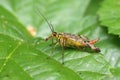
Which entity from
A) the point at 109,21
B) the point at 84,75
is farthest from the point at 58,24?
the point at 84,75

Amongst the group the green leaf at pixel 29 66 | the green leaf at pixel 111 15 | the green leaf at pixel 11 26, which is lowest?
the green leaf at pixel 29 66

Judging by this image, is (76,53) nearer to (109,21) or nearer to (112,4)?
(109,21)

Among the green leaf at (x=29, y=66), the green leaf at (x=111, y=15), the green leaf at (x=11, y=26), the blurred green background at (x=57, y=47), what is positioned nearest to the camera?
the green leaf at (x=29, y=66)

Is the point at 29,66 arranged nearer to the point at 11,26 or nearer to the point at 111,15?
the point at 11,26

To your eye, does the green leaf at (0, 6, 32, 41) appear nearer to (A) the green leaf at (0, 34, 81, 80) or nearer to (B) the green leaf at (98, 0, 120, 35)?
(A) the green leaf at (0, 34, 81, 80)

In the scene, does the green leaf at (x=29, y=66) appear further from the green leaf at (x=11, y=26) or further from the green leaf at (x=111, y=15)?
the green leaf at (x=111, y=15)

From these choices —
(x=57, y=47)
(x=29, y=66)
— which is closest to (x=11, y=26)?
(x=57, y=47)

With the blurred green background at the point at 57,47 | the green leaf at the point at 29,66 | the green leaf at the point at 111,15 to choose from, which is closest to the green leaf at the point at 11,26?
the blurred green background at the point at 57,47
